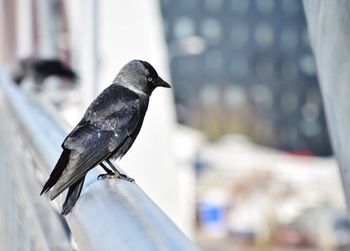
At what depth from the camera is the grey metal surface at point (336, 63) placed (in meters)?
1.09

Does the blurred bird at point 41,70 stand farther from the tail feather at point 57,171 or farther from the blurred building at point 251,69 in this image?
the blurred building at point 251,69

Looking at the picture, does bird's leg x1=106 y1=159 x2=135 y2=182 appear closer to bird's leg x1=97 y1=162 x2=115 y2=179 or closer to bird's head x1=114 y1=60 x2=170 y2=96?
bird's leg x1=97 y1=162 x2=115 y2=179

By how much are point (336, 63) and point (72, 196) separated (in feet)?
1.02

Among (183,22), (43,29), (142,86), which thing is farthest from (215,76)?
(142,86)

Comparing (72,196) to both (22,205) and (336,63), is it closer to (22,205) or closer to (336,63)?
(336,63)

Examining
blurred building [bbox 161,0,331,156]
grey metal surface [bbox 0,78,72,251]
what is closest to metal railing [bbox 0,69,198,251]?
grey metal surface [bbox 0,78,72,251]

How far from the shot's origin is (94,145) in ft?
4.43

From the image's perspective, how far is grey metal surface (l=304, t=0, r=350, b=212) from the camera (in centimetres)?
109

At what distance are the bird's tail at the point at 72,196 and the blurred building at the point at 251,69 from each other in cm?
3566

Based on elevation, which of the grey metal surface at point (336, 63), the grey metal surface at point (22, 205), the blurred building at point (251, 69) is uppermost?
the grey metal surface at point (336, 63)

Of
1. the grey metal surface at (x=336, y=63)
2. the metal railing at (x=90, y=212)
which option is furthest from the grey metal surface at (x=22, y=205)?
the grey metal surface at (x=336, y=63)

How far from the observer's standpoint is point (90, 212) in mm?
1036

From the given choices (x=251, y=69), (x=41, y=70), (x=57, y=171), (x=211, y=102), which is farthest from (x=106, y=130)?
(x=251, y=69)

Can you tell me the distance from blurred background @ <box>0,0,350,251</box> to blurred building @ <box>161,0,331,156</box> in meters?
0.03
